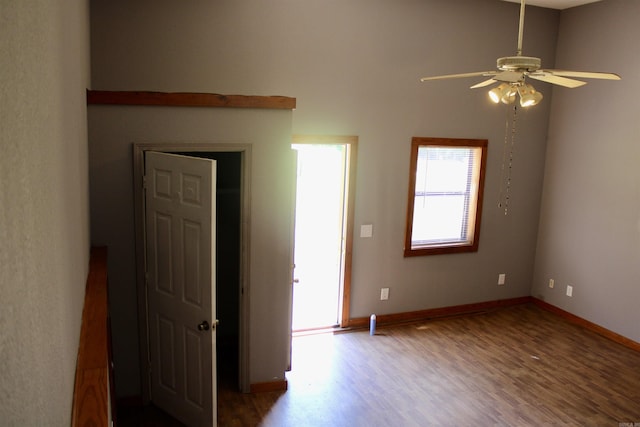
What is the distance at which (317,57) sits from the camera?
4926 mm

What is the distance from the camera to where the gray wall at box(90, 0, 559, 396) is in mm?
4191

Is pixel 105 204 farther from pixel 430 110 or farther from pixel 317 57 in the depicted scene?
pixel 430 110

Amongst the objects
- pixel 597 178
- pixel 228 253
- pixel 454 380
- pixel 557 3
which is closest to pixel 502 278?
pixel 597 178

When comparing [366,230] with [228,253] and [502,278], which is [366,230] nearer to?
[228,253]

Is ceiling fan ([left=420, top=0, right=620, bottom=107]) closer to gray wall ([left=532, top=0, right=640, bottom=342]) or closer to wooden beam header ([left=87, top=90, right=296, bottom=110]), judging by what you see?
wooden beam header ([left=87, top=90, right=296, bottom=110])

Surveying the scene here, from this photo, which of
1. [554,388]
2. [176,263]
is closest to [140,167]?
[176,263]

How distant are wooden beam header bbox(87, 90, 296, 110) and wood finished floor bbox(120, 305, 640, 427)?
2.29m

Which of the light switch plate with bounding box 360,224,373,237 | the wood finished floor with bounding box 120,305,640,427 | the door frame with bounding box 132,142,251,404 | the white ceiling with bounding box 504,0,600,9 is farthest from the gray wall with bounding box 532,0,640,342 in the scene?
the door frame with bounding box 132,142,251,404

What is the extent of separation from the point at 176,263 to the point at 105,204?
2.14ft

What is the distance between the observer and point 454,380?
177 inches

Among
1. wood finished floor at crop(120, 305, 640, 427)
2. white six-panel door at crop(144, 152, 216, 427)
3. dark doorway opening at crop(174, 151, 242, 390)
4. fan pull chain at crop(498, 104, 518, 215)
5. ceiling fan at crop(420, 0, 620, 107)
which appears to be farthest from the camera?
fan pull chain at crop(498, 104, 518, 215)

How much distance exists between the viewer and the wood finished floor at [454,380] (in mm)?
3932

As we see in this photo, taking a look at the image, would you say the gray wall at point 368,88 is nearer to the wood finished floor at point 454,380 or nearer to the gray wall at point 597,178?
the gray wall at point 597,178

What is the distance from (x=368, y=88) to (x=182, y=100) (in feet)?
Result: 7.26
